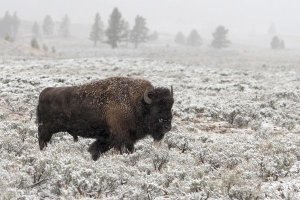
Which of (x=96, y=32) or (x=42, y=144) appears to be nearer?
(x=42, y=144)

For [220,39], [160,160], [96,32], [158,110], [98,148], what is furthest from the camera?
[96,32]

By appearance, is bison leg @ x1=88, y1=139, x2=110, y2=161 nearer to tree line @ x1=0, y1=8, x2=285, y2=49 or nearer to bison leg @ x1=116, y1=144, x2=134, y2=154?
bison leg @ x1=116, y1=144, x2=134, y2=154

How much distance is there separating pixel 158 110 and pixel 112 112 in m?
Result: 0.92

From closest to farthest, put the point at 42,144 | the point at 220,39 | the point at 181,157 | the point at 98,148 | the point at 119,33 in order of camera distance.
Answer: the point at 181,157 < the point at 98,148 < the point at 42,144 < the point at 119,33 < the point at 220,39

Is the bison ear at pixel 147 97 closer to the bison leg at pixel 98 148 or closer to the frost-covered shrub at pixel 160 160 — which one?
the frost-covered shrub at pixel 160 160

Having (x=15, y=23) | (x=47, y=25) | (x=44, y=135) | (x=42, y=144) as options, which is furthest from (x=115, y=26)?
(x=42, y=144)

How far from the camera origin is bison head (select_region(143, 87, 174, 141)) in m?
9.24

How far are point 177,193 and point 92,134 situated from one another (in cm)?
302

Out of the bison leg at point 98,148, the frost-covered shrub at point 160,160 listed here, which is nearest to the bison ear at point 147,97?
the frost-covered shrub at point 160,160

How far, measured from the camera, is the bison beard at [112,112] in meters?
9.31

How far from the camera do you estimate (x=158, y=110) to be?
935 centimetres

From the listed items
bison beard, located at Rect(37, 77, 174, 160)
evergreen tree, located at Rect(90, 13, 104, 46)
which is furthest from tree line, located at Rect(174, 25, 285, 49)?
bison beard, located at Rect(37, 77, 174, 160)

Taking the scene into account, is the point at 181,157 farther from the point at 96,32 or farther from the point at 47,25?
the point at 47,25

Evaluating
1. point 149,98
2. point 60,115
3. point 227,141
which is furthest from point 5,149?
point 227,141
